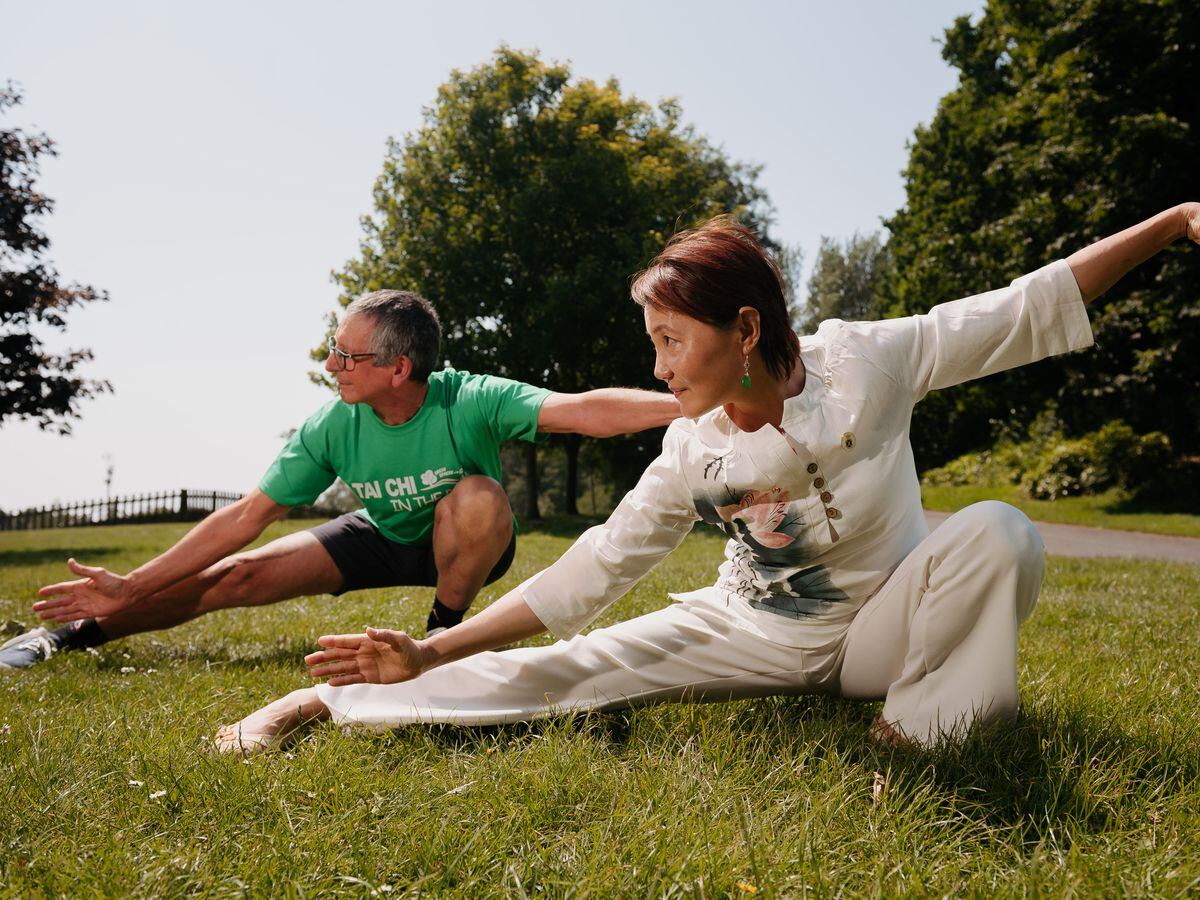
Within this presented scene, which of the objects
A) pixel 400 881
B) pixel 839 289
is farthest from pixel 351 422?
pixel 839 289

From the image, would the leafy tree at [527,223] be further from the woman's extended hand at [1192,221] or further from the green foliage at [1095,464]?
the woman's extended hand at [1192,221]

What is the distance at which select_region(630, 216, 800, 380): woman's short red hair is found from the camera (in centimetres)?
252

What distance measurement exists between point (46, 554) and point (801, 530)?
19.8m

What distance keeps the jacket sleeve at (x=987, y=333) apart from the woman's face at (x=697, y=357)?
15.8 inches

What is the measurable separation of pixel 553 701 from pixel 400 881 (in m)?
1.09

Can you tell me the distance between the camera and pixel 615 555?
2762mm

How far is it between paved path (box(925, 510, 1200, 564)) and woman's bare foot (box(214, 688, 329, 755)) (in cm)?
1009

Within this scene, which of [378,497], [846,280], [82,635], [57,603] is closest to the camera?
[57,603]

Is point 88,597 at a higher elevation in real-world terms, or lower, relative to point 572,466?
lower

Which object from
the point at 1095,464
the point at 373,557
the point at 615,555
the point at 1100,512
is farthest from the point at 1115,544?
the point at 615,555

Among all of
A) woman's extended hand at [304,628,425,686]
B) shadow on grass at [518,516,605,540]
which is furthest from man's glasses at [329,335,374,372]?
shadow on grass at [518,516,605,540]

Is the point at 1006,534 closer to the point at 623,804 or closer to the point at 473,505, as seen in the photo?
the point at 623,804

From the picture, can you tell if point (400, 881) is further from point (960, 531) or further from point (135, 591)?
point (135, 591)

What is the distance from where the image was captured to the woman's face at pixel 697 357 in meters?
2.54
